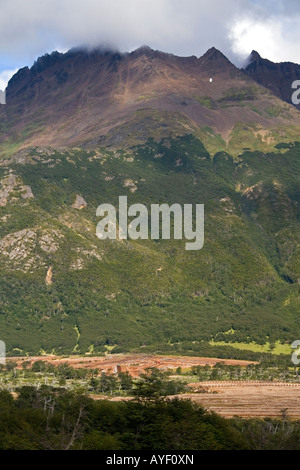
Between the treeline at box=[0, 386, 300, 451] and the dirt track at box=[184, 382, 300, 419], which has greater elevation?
the treeline at box=[0, 386, 300, 451]

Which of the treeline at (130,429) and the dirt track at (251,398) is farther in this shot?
the dirt track at (251,398)

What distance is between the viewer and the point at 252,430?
363ft

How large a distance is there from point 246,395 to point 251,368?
41.6 meters

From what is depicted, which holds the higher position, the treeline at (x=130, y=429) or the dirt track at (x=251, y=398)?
the treeline at (x=130, y=429)

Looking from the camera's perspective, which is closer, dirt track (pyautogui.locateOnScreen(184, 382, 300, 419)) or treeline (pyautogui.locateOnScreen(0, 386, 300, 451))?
treeline (pyautogui.locateOnScreen(0, 386, 300, 451))

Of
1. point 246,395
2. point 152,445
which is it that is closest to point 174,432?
point 152,445

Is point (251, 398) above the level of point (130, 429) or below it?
below

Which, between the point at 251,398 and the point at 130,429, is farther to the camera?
the point at 251,398

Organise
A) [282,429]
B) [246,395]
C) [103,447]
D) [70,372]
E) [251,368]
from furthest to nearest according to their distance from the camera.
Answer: [251,368] → [70,372] → [246,395] → [282,429] → [103,447]
